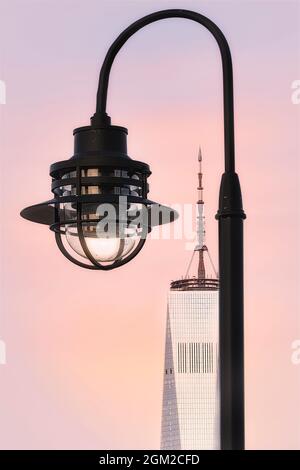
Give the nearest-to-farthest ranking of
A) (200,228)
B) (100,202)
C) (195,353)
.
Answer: (100,202) → (200,228) → (195,353)

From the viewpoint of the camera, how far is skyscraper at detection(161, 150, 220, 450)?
173625mm

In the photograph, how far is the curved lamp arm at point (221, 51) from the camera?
8594mm

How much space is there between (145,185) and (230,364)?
5.50 ft

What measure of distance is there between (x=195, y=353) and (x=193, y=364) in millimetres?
3288

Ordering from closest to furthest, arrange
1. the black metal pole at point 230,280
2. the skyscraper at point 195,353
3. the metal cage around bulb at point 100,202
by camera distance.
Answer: the black metal pole at point 230,280
the metal cage around bulb at point 100,202
the skyscraper at point 195,353

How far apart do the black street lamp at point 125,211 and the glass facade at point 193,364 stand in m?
162

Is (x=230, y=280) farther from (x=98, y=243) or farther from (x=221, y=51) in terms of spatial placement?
(x=221, y=51)

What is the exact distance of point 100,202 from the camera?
891 cm

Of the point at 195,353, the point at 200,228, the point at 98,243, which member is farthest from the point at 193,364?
the point at 98,243

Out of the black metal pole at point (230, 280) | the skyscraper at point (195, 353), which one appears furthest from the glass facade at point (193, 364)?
the black metal pole at point (230, 280)

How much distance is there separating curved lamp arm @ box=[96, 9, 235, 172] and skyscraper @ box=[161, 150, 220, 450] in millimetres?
161960

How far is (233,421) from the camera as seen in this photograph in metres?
8.33

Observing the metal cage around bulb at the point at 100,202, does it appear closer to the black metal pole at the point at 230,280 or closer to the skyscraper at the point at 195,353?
the black metal pole at the point at 230,280
